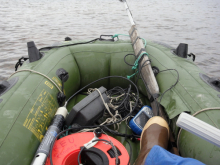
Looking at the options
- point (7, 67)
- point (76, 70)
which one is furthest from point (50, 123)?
point (7, 67)

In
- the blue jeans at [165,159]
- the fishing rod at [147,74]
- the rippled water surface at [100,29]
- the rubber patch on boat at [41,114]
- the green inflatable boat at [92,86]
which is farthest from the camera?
the rippled water surface at [100,29]

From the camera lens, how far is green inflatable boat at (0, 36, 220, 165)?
4.01 ft

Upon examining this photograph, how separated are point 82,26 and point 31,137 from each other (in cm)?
683

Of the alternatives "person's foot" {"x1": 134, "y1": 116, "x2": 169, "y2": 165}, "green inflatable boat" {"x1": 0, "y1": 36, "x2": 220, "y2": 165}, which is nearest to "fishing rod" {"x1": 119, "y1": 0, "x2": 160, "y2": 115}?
"green inflatable boat" {"x1": 0, "y1": 36, "x2": 220, "y2": 165}

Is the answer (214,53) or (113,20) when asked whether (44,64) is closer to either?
(214,53)

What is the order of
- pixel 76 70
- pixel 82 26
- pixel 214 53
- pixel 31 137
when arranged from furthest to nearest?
1. pixel 82 26
2. pixel 214 53
3. pixel 76 70
4. pixel 31 137

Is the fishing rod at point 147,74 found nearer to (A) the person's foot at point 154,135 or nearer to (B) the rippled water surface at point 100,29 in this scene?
(A) the person's foot at point 154,135

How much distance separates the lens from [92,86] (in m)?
2.50

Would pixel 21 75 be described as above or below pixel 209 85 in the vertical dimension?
above

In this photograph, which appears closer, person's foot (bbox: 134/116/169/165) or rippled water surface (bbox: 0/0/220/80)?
person's foot (bbox: 134/116/169/165)

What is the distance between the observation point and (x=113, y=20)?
28.0 feet

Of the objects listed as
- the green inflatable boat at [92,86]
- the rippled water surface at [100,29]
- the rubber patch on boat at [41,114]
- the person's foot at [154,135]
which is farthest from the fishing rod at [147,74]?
the rippled water surface at [100,29]

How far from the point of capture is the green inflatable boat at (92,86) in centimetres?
122

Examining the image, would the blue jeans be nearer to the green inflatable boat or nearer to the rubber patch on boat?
the green inflatable boat
